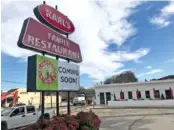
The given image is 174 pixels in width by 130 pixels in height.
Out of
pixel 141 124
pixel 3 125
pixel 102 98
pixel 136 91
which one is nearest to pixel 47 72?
pixel 3 125

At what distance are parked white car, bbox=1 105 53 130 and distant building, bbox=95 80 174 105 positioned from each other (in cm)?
3173

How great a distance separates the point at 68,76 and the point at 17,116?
18.7 feet

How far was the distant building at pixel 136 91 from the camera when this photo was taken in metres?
44.7

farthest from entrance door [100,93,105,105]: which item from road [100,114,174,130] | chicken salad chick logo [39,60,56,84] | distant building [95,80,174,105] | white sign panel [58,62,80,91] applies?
chicken salad chick logo [39,60,56,84]

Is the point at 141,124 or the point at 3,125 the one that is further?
the point at 141,124

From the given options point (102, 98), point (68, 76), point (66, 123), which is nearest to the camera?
point (66, 123)

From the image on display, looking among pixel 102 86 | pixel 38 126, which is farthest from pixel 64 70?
pixel 102 86

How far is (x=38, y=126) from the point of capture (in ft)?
29.0

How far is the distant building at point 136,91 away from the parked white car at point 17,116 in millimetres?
31727

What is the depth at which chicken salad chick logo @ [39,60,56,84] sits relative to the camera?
10547mm

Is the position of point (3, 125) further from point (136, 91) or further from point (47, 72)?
point (136, 91)

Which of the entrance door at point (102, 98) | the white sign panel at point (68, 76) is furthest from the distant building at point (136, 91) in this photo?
the white sign panel at point (68, 76)

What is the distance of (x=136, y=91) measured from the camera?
4747cm

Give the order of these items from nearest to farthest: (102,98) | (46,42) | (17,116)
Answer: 1. (46,42)
2. (17,116)
3. (102,98)
